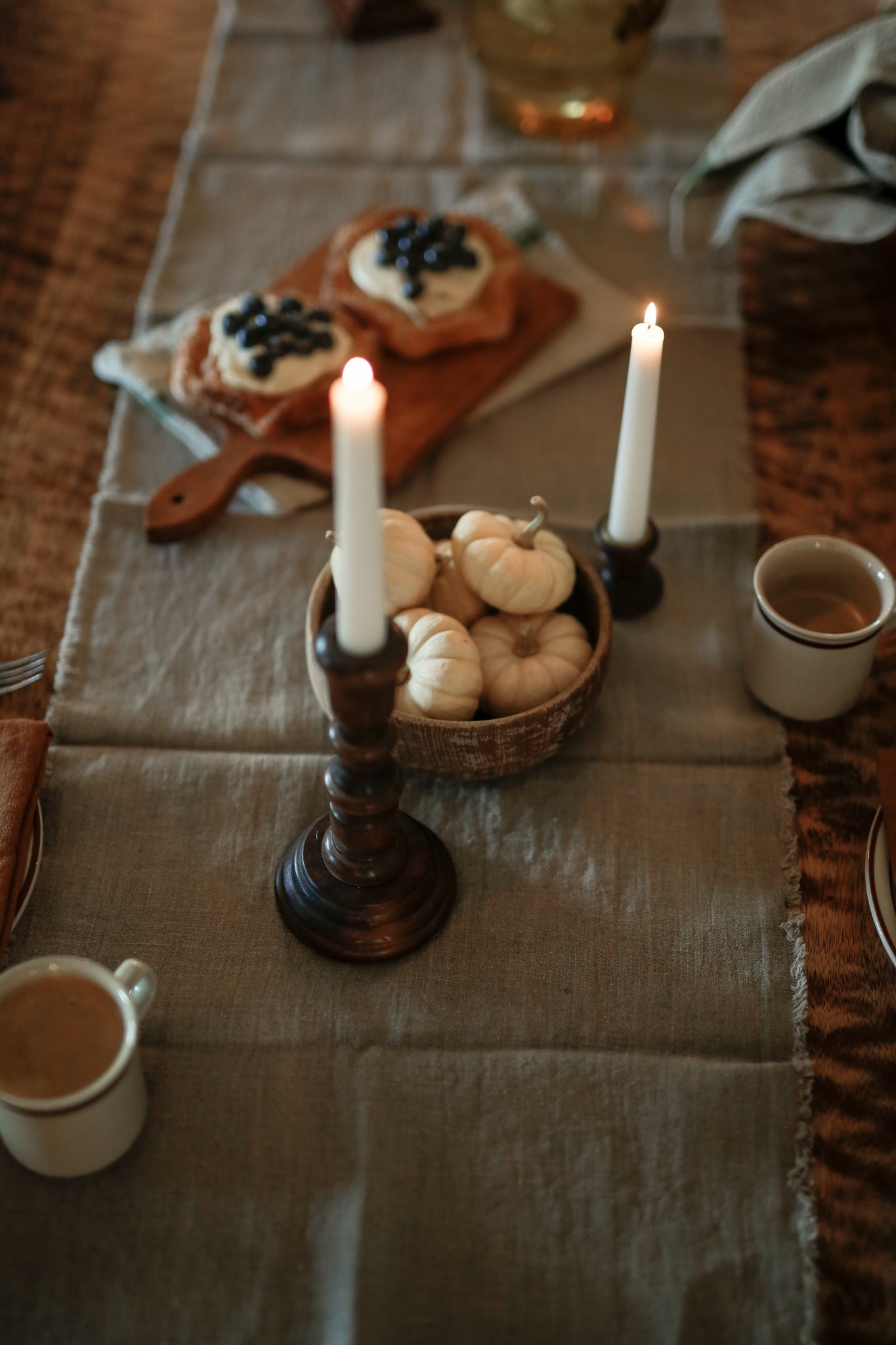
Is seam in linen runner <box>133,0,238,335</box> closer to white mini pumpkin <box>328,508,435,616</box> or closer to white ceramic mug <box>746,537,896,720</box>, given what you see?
white mini pumpkin <box>328,508,435,616</box>

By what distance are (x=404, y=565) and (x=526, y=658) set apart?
0.34ft

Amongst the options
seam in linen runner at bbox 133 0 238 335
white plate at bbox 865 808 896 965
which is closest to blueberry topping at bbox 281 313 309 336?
seam in linen runner at bbox 133 0 238 335

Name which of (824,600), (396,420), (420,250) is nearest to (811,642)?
(824,600)

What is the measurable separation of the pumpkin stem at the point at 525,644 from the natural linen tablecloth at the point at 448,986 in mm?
101

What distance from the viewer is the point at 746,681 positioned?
0.87m

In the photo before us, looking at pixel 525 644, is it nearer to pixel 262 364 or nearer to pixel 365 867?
pixel 365 867

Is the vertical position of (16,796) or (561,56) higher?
(561,56)

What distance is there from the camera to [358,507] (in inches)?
20.5

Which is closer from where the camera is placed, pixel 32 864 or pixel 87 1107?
pixel 87 1107

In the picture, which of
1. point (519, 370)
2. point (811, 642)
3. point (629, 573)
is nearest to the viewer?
point (811, 642)

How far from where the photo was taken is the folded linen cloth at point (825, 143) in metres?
1.00

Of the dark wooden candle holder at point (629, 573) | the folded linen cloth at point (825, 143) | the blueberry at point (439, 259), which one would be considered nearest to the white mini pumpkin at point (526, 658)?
the dark wooden candle holder at point (629, 573)

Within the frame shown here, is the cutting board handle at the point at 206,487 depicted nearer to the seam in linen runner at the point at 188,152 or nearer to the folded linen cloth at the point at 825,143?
the seam in linen runner at the point at 188,152

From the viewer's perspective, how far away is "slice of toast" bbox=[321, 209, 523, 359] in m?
1.06
